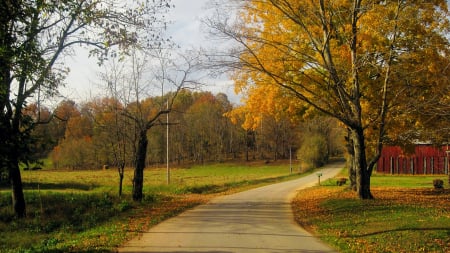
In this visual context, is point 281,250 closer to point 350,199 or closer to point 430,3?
point 350,199

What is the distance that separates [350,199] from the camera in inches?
686

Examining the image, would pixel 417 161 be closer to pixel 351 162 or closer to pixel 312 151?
pixel 312 151

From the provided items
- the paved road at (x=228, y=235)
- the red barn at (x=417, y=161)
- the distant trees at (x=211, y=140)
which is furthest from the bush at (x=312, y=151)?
the paved road at (x=228, y=235)

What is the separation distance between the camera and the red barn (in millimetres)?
52225

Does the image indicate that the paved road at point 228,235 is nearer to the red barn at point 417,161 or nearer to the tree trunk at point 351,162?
the tree trunk at point 351,162

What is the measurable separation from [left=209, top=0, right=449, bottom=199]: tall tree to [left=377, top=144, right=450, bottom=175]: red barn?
3644cm

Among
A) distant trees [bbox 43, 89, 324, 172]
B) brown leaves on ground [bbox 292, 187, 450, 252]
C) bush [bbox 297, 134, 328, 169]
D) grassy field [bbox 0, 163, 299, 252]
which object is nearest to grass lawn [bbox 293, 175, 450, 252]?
brown leaves on ground [bbox 292, 187, 450, 252]

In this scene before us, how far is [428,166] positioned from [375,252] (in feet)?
163

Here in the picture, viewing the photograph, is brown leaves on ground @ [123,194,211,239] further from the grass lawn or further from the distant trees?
the distant trees

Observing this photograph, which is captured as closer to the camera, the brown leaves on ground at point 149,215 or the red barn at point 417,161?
the brown leaves on ground at point 149,215

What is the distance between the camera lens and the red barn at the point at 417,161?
52225 mm

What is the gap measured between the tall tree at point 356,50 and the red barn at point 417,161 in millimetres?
36438

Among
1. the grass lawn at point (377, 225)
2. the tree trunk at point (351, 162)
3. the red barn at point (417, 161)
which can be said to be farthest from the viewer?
the red barn at point (417, 161)

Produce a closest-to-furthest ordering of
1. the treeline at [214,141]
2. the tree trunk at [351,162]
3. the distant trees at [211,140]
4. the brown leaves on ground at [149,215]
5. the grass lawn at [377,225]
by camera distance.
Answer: the grass lawn at [377,225] < the brown leaves on ground at [149,215] < the tree trunk at [351,162] < the treeline at [214,141] < the distant trees at [211,140]
